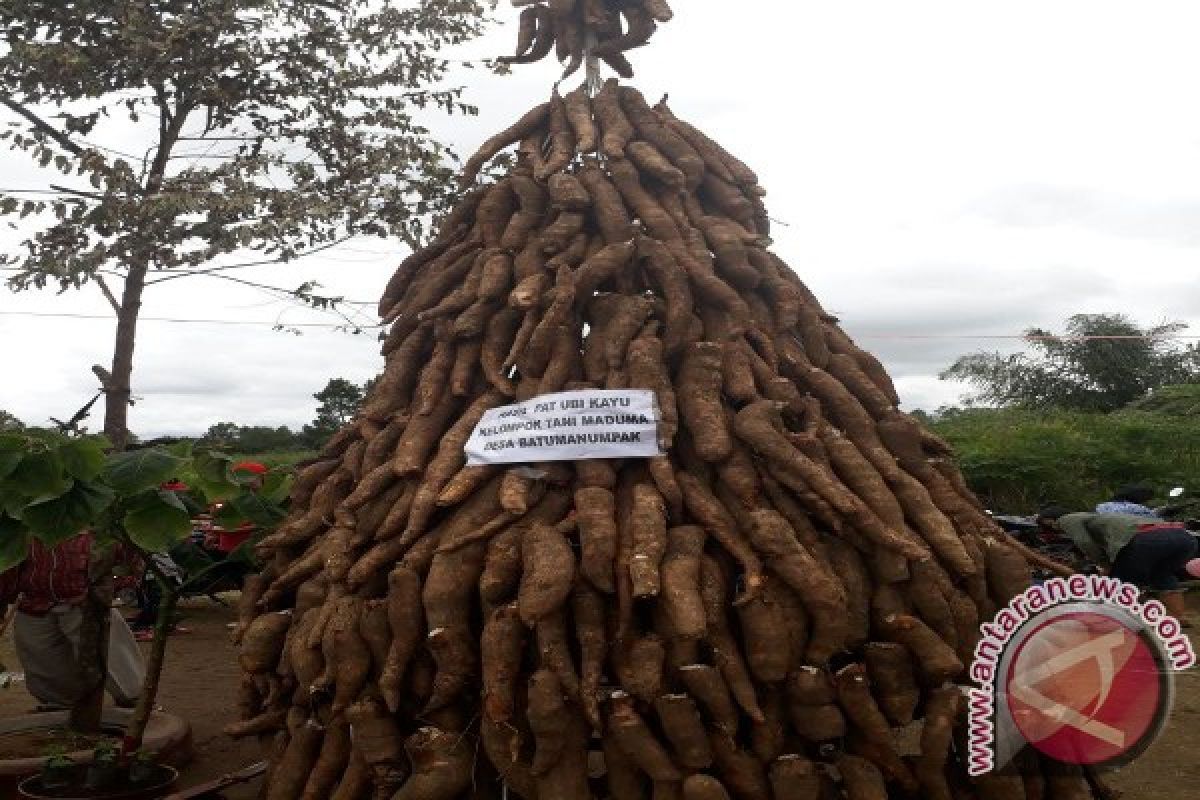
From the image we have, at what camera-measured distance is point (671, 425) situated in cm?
327

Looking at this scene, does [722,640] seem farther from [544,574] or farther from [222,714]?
[222,714]

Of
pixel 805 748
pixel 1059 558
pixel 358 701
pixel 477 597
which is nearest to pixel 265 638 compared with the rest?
pixel 358 701

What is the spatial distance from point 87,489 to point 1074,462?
38.9 feet

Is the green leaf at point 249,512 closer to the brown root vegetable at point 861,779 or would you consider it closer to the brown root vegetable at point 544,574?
the brown root vegetable at point 544,574

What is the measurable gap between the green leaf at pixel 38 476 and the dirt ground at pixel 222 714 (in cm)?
181

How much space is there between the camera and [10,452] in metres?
3.81

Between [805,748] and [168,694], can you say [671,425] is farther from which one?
[168,694]

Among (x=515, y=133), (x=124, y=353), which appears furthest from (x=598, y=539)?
(x=124, y=353)

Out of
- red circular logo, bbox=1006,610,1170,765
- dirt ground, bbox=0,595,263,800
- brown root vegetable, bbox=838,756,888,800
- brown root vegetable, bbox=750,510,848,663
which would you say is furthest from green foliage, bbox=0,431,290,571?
red circular logo, bbox=1006,610,1170,765

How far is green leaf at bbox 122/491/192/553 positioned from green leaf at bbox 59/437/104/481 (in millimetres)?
279

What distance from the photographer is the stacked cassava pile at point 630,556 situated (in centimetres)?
291

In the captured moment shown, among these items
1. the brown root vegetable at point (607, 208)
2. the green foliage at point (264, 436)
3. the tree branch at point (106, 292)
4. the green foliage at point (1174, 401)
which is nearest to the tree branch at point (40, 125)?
the tree branch at point (106, 292)

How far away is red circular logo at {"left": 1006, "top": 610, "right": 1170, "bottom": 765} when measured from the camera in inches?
130

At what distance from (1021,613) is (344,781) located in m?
2.16
